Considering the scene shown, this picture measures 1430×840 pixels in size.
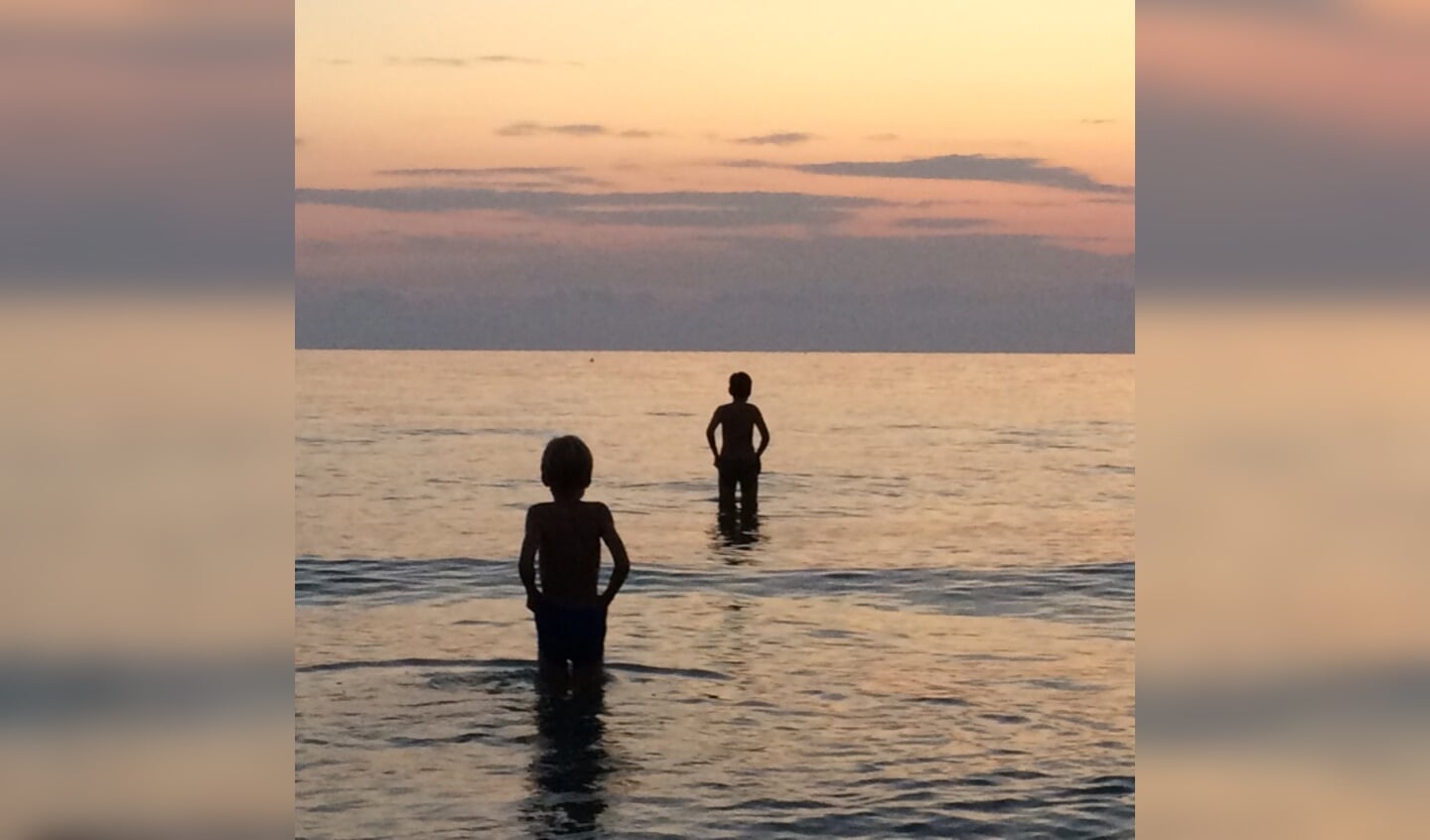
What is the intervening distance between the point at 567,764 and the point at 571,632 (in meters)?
1.09

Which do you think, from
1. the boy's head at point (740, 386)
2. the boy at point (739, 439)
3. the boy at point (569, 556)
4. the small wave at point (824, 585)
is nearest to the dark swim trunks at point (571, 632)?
the boy at point (569, 556)

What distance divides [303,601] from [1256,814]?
41.4 ft

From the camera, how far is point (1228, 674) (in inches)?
84.4

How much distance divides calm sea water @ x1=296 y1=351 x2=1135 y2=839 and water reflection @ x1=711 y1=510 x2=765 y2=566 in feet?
0.38

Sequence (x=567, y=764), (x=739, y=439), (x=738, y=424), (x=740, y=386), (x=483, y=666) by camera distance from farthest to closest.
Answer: (x=739, y=439) → (x=738, y=424) → (x=740, y=386) → (x=483, y=666) → (x=567, y=764)

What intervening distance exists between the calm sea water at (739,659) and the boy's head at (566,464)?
4.39 ft

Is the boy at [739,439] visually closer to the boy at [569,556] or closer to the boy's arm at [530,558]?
the boy at [569,556]

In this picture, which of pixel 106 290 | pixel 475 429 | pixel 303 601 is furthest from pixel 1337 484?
pixel 475 429

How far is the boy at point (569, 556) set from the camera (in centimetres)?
796

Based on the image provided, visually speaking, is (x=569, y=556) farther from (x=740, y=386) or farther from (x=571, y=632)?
(x=740, y=386)

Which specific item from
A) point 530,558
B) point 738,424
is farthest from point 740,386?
point 530,558

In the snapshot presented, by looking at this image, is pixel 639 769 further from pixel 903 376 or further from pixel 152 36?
pixel 903 376

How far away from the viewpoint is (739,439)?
16.8 metres

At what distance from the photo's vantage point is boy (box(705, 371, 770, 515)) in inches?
622
